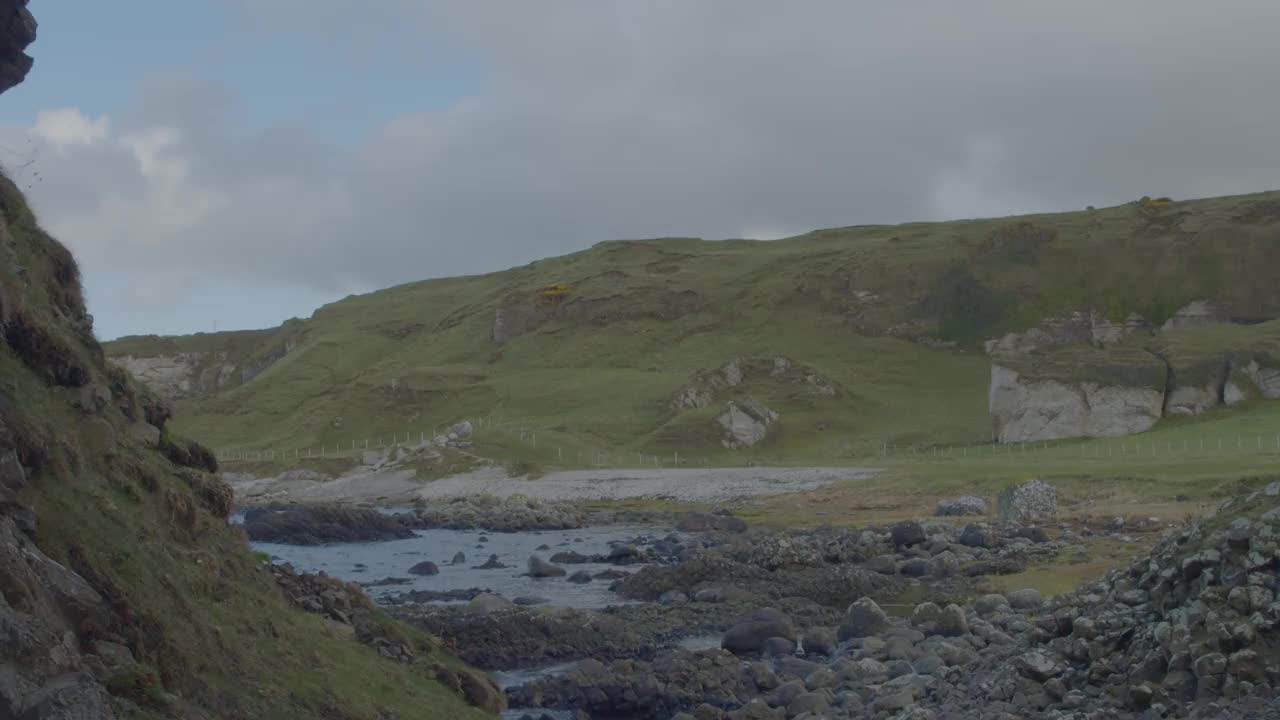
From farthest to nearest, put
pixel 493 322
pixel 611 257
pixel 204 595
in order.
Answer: pixel 611 257 → pixel 493 322 → pixel 204 595

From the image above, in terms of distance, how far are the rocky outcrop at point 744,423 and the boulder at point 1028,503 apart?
48.3 metres

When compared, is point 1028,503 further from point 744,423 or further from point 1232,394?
point 744,423

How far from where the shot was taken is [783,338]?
13912cm

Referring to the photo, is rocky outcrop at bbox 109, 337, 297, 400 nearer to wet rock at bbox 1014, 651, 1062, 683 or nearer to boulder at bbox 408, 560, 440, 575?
boulder at bbox 408, 560, 440, 575

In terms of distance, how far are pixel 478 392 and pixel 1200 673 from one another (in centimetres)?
11616

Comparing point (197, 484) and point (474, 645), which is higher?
point (197, 484)

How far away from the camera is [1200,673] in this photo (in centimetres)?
1478

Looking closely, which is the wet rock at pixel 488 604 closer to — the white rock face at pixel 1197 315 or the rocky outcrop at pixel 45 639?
the rocky outcrop at pixel 45 639

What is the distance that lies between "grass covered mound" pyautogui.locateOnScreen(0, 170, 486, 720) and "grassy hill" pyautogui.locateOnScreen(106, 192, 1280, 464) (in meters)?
73.2

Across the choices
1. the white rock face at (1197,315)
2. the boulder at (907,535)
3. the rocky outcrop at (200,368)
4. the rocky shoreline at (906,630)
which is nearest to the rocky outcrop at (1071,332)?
the white rock face at (1197,315)

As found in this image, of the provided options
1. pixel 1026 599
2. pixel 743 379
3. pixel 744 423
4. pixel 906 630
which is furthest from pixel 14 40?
pixel 743 379

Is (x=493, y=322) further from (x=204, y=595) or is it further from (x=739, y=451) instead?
(x=204, y=595)

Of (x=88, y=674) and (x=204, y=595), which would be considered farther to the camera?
(x=204, y=595)

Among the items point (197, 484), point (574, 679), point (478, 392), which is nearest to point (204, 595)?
point (197, 484)
